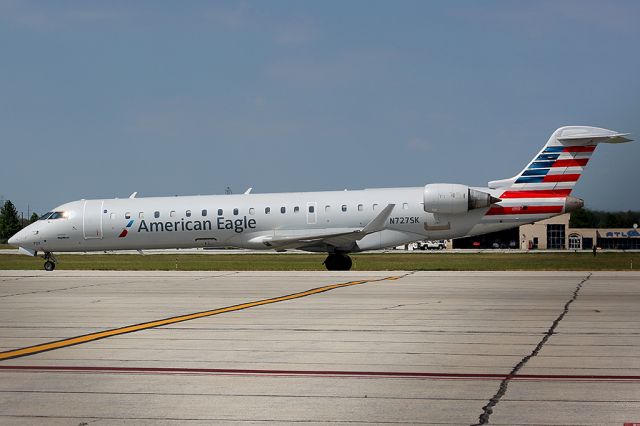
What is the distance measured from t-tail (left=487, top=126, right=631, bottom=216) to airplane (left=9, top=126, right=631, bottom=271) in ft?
0.14

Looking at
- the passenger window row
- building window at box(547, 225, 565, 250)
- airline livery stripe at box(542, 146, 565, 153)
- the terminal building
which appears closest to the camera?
airline livery stripe at box(542, 146, 565, 153)

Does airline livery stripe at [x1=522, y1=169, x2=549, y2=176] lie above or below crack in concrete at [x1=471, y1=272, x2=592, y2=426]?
above

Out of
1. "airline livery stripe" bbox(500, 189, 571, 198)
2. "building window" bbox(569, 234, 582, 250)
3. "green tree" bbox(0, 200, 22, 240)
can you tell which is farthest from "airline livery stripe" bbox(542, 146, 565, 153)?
"green tree" bbox(0, 200, 22, 240)

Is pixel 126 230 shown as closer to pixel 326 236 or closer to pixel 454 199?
pixel 326 236

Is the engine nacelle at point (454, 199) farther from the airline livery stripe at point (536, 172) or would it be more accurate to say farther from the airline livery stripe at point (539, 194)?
the airline livery stripe at point (536, 172)

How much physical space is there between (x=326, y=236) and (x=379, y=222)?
2.37 m

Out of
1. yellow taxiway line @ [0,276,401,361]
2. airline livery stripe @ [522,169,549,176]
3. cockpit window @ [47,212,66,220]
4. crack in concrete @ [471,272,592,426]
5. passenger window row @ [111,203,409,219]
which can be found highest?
airline livery stripe @ [522,169,549,176]

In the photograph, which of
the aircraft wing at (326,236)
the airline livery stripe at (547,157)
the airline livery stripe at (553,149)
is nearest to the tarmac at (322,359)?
the aircraft wing at (326,236)

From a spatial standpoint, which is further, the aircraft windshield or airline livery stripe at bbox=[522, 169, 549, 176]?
the aircraft windshield

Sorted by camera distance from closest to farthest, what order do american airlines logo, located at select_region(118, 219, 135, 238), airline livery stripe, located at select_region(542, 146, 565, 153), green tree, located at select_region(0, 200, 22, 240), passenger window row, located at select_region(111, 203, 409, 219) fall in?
1. airline livery stripe, located at select_region(542, 146, 565, 153)
2. passenger window row, located at select_region(111, 203, 409, 219)
3. american airlines logo, located at select_region(118, 219, 135, 238)
4. green tree, located at select_region(0, 200, 22, 240)

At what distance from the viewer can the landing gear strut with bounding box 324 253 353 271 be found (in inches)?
1447

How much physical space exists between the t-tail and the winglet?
437 cm

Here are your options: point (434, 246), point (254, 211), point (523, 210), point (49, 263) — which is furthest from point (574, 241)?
point (49, 263)

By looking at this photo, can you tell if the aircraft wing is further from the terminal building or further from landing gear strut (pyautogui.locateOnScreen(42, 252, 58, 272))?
the terminal building
